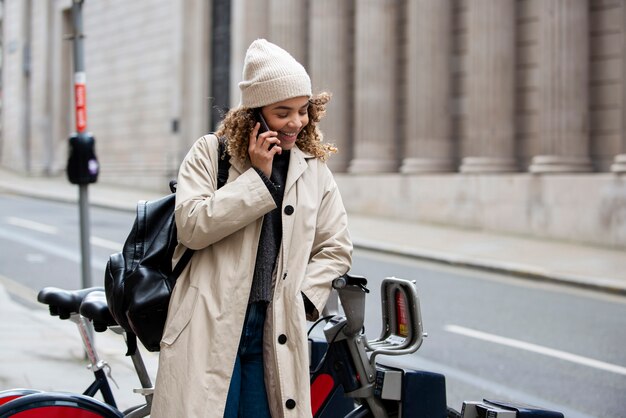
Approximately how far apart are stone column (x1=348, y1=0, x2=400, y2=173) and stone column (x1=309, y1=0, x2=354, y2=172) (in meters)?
1.34

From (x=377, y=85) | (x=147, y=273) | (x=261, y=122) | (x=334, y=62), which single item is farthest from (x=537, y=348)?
(x=334, y=62)

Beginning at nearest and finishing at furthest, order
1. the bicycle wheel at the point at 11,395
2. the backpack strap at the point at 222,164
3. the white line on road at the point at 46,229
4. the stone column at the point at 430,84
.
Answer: the backpack strap at the point at 222,164 < the bicycle wheel at the point at 11,395 < the white line on road at the point at 46,229 < the stone column at the point at 430,84

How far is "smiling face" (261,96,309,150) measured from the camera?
3125mm

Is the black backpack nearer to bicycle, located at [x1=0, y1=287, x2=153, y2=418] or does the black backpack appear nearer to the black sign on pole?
bicycle, located at [x1=0, y1=287, x2=153, y2=418]

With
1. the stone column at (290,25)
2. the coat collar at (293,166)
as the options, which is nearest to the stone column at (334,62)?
the stone column at (290,25)

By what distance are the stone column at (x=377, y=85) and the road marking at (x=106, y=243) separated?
336 inches

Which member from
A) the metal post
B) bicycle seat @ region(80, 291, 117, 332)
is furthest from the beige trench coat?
the metal post

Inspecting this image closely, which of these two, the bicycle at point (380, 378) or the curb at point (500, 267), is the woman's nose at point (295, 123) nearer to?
the bicycle at point (380, 378)

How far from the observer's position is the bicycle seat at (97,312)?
11.8 feet

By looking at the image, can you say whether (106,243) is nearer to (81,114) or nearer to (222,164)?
(81,114)

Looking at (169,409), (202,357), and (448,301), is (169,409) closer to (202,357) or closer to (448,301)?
(202,357)

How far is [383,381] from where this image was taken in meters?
3.38

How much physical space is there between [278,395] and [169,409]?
0.35 meters

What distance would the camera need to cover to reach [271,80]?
3.10m
